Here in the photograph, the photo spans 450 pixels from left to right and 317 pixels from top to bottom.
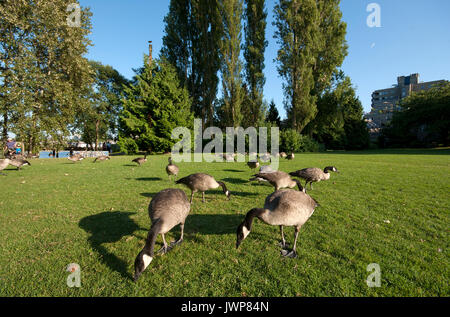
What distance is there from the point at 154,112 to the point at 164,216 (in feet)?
103

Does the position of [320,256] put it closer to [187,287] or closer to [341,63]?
[187,287]

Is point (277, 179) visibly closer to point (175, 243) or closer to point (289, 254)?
point (289, 254)

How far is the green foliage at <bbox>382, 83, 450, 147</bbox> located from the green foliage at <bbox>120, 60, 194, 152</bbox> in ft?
183

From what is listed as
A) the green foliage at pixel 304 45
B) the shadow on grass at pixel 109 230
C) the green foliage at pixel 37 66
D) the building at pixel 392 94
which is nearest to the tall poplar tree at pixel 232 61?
the green foliage at pixel 304 45

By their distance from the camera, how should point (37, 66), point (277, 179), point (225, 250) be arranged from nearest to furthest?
point (225, 250) → point (277, 179) → point (37, 66)

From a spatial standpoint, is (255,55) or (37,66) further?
(255,55)

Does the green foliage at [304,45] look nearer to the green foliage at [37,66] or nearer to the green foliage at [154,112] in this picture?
the green foliage at [154,112]

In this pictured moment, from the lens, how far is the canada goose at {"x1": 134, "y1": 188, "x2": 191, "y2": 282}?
10.4 feet

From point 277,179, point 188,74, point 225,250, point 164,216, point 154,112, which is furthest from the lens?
point 188,74

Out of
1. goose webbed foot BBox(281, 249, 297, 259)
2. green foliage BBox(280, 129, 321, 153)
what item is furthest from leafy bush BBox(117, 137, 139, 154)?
goose webbed foot BBox(281, 249, 297, 259)

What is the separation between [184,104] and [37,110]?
19.8 m

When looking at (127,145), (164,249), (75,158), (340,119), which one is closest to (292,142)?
(340,119)

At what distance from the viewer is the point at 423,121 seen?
1778 inches
